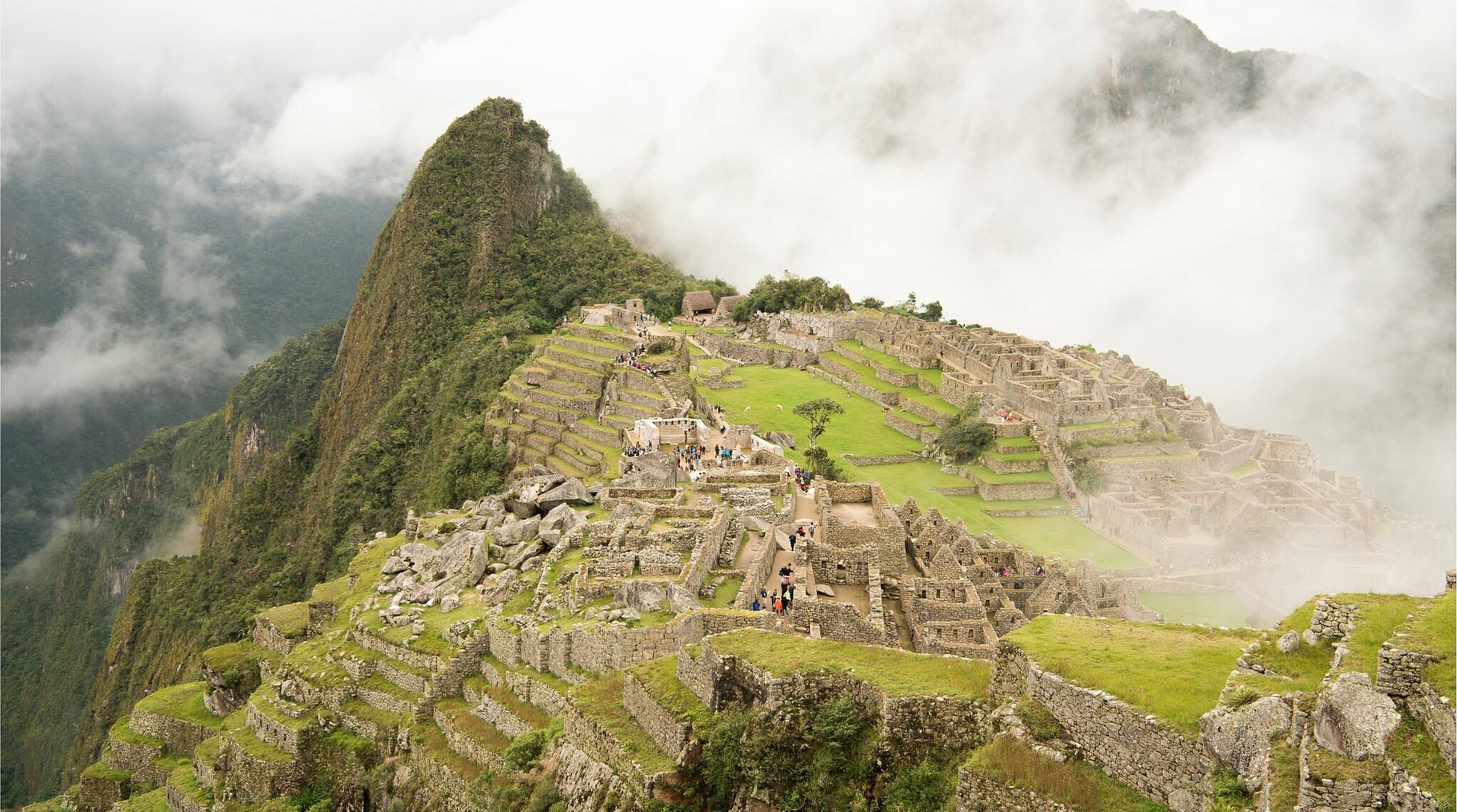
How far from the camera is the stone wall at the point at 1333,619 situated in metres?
8.97

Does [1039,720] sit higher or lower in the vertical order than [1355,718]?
lower

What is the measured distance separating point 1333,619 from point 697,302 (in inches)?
2973

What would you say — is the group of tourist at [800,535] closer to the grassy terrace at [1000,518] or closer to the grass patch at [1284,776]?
the grass patch at [1284,776]

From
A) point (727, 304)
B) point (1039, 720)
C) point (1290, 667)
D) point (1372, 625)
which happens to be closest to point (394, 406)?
point (727, 304)

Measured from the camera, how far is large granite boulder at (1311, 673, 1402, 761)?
292 inches

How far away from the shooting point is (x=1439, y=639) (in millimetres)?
7688

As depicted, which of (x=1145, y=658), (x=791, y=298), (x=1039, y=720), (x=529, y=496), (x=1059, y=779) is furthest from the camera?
(x=791, y=298)

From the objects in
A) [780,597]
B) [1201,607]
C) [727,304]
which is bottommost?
[780,597]

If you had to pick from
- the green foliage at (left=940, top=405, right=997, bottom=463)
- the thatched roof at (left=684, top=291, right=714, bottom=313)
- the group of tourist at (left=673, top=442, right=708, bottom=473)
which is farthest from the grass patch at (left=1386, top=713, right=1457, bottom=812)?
the thatched roof at (left=684, top=291, right=714, bottom=313)

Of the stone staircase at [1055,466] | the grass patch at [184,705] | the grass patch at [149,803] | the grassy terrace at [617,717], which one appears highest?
the stone staircase at [1055,466]

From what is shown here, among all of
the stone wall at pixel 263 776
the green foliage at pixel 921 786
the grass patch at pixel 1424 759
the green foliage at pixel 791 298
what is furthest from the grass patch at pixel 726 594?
the green foliage at pixel 791 298

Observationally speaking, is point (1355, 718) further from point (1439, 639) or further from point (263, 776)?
point (263, 776)

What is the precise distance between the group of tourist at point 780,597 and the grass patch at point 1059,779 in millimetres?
6722

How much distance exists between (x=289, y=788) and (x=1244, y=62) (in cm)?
20832
